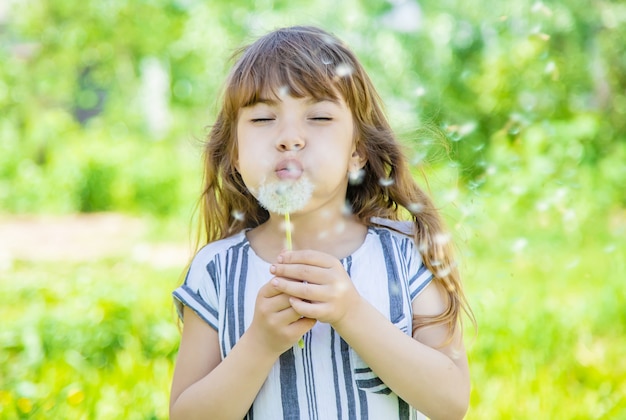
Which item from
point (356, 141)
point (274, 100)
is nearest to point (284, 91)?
point (274, 100)

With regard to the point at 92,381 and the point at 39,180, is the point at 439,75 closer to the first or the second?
the point at 92,381

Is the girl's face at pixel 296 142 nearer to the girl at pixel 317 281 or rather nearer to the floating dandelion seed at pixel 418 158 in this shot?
the girl at pixel 317 281

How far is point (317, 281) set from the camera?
1283mm

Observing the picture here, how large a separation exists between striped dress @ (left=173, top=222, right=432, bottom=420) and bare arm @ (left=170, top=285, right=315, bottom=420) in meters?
0.04

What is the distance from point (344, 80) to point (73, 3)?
35.2 ft

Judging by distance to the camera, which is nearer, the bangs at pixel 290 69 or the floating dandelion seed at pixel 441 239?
the bangs at pixel 290 69

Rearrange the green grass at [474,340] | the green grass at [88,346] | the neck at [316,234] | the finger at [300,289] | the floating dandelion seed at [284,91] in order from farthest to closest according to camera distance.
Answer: the green grass at [474,340] → the green grass at [88,346] → the neck at [316,234] → the floating dandelion seed at [284,91] → the finger at [300,289]

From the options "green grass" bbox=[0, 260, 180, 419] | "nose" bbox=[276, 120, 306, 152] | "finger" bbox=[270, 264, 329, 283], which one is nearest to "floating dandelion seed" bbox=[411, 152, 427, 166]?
"nose" bbox=[276, 120, 306, 152]

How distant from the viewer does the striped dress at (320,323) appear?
143cm

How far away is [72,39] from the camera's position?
1139 centimetres

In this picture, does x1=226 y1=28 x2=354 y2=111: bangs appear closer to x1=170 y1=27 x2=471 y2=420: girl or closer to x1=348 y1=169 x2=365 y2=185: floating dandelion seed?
x1=170 y1=27 x2=471 y2=420: girl

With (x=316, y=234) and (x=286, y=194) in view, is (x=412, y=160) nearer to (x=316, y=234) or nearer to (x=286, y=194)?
(x=316, y=234)

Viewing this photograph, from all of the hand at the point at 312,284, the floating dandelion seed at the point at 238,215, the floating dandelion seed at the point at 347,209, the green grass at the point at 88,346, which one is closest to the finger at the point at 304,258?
the hand at the point at 312,284

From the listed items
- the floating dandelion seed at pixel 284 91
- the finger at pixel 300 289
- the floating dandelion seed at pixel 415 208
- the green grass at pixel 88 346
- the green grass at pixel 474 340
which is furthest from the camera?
the green grass at pixel 474 340
